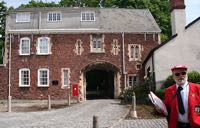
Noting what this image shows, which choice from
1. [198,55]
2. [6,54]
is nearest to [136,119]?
[198,55]

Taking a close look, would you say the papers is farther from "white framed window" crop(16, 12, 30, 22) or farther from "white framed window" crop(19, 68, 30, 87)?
"white framed window" crop(16, 12, 30, 22)

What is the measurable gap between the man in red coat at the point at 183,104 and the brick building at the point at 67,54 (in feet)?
97.4

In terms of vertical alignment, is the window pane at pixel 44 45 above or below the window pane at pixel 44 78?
above

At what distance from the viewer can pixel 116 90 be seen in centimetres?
3628

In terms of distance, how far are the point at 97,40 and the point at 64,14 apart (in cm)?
457

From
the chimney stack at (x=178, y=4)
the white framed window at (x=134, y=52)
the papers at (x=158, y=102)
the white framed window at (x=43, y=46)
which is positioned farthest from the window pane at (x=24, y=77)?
the papers at (x=158, y=102)

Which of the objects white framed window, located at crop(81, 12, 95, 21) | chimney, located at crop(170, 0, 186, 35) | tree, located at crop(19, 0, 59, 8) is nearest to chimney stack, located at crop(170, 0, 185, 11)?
chimney, located at crop(170, 0, 186, 35)

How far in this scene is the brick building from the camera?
117 ft

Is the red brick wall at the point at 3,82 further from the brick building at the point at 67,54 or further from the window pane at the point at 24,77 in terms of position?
the window pane at the point at 24,77

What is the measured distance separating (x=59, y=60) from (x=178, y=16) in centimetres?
1378

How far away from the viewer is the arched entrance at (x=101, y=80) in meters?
36.3

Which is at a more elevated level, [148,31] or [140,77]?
[148,31]

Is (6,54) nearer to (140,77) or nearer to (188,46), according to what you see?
(140,77)

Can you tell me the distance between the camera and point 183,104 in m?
6.07
